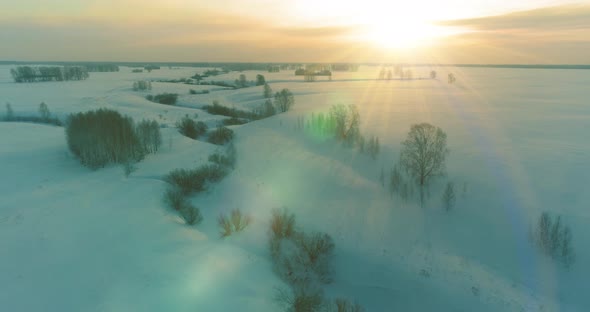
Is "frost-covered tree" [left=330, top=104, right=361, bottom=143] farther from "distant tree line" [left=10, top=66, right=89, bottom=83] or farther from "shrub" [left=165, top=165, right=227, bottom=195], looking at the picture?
"distant tree line" [left=10, top=66, right=89, bottom=83]

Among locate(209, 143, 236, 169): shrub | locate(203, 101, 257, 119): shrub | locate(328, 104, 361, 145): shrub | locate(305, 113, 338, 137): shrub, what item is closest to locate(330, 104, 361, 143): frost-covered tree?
locate(328, 104, 361, 145): shrub

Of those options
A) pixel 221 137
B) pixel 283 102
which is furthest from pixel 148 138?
pixel 283 102

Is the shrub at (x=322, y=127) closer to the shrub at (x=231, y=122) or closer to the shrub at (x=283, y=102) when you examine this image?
the shrub at (x=231, y=122)

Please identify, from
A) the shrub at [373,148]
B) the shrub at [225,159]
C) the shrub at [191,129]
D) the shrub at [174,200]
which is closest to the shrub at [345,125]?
the shrub at [373,148]

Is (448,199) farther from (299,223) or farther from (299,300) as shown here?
(299,300)

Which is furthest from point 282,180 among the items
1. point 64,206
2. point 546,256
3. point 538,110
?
point 538,110
